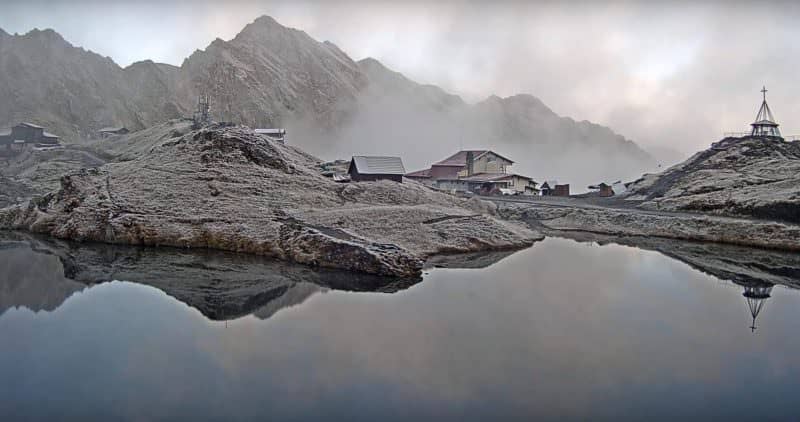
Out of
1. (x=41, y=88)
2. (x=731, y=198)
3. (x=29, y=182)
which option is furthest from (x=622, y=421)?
(x=41, y=88)

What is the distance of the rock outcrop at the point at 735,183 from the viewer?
128 feet

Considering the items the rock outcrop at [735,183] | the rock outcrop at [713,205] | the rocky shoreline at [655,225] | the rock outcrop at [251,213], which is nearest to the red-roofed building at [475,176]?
the rock outcrop at [713,205]

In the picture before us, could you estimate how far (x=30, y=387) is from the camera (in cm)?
1080

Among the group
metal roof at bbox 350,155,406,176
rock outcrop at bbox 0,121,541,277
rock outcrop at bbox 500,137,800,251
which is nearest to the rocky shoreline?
rock outcrop at bbox 500,137,800,251

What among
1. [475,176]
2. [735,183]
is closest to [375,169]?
[475,176]

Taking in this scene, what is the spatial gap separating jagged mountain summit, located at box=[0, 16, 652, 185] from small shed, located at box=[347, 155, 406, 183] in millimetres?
76324

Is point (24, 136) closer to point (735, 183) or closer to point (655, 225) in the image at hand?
point (655, 225)

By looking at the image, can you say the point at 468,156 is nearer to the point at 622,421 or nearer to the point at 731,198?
the point at 731,198

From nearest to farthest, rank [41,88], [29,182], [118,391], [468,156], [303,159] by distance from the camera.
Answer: [118,391], [303,159], [29,182], [468,156], [41,88]

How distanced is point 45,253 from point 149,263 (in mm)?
6752

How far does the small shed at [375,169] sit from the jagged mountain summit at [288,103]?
76324mm

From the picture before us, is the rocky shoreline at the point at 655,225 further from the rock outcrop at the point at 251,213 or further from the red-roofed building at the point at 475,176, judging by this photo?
the red-roofed building at the point at 475,176

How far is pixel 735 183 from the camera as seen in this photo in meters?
46.6

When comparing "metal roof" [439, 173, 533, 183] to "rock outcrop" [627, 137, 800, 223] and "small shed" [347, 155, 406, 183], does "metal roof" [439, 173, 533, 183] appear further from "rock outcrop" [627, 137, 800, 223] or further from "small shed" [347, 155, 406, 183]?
"small shed" [347, 155, 406, 183]
